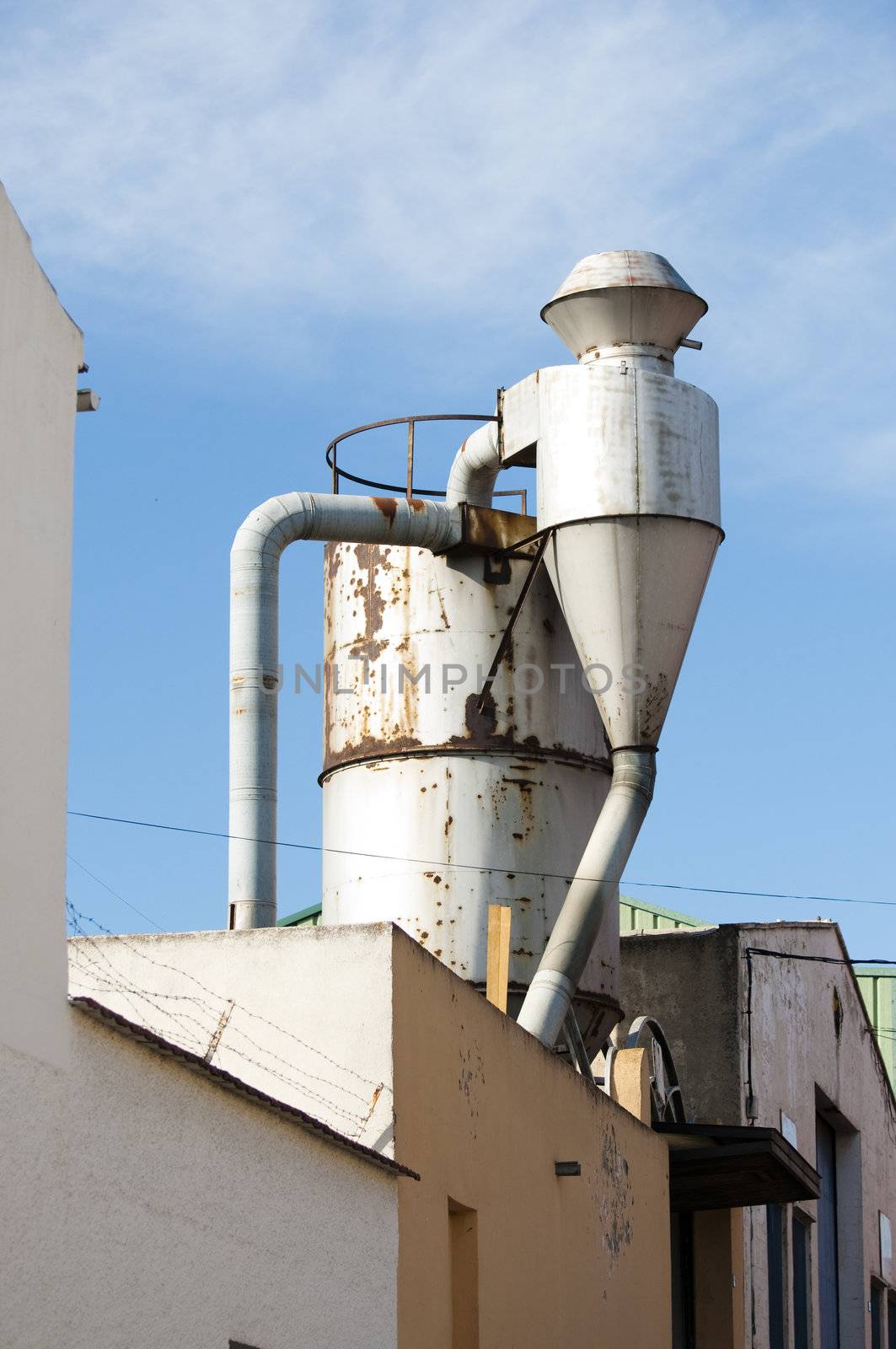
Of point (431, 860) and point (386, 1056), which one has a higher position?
point (431, 860)

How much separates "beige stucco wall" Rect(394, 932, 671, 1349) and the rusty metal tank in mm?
1949

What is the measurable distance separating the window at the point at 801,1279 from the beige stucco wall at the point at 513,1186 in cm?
646

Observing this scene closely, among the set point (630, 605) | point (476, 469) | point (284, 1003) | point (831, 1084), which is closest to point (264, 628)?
point (476, 469)

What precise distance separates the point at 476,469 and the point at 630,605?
214 cm

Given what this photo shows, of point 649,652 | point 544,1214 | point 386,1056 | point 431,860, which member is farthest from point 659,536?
point 386,1056

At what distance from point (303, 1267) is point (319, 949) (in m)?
2.07

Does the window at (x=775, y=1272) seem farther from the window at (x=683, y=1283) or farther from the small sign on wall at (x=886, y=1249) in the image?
the small sign on wall at (x=886, y=1249)

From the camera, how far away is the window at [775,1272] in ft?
68.8

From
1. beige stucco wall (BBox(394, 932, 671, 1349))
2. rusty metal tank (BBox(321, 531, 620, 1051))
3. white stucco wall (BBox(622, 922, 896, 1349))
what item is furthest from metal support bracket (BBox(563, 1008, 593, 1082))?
white stucco wall (BBox(622, 922, 896, 1349))

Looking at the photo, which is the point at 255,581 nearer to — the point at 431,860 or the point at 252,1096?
the point at 431,860

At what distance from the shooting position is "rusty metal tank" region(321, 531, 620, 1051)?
651 inches

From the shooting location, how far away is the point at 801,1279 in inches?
893

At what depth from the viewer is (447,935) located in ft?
53.9

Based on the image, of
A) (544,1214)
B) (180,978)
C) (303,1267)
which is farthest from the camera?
(544,1214)
